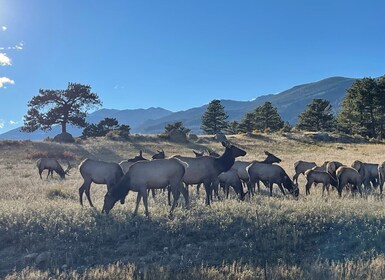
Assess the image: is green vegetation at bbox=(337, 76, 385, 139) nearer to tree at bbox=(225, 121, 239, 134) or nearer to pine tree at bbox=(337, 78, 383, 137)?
pine tree at bbox=(337, 78, 383, 137)

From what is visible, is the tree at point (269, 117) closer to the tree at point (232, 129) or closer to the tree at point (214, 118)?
the tree at point (214, 118)

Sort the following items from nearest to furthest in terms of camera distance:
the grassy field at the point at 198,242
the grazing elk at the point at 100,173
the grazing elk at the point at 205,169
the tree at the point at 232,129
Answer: the grassy field at the point at 198,242
the grazing elk at the point at 205,169
the grazing elk at the point at 100,173
the tree at the point at 232,129

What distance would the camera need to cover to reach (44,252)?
31.9 feet

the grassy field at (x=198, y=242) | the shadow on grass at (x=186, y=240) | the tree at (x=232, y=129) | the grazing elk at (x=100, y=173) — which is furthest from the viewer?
the tree at (x=232, y=129)

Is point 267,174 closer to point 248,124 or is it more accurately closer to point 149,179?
point 149,179

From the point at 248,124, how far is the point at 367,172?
6953 cm

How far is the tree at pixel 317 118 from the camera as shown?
8088 cm

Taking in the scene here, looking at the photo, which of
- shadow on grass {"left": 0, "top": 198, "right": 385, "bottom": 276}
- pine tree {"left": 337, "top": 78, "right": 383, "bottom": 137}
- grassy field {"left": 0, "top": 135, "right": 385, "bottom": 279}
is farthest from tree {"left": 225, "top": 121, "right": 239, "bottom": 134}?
shadow on grass {"left": 0, "top": 198, "right": 385, "bottom": 276}

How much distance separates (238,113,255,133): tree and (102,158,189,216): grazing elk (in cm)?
7830

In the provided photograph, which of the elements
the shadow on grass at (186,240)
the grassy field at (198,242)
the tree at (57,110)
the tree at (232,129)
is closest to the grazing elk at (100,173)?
the grassy field at (198,242)

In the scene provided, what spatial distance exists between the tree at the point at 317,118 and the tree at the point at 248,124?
10.9 m

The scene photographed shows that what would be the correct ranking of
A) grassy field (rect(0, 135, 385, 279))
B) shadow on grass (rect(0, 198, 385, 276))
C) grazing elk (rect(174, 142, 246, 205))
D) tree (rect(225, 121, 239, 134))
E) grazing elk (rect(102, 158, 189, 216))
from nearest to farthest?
grassy field (rect(0, 135, 385, 279)) → shadow on grass (rect(0, 198, 385, 276)) → grazing elk (rect(102, 158, 189, 216)) → grazing elk (rect(174, 142, 246, 205)) → tree (rect(225, 121, 239, 134))

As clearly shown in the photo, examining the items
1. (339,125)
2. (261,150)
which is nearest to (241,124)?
(339,125)

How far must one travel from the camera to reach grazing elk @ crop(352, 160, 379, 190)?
21.3 meters
